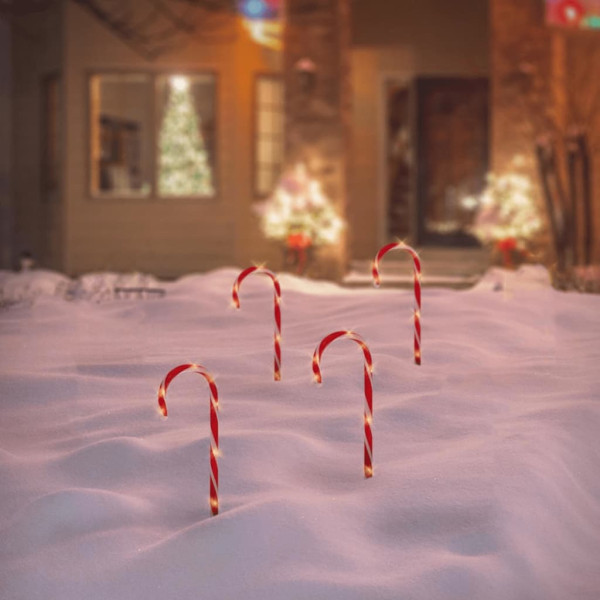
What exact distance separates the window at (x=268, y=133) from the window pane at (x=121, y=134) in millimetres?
1498

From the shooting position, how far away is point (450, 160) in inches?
645

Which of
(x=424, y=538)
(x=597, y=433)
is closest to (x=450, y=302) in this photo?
(x=597, y=433)

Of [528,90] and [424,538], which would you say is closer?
[424,538]

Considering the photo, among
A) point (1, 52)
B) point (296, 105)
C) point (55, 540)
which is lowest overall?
point (55, 540)

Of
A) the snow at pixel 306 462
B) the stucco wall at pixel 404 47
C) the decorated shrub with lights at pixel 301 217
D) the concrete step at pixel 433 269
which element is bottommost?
the snow at pixel 306 462

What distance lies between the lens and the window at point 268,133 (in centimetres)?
1534

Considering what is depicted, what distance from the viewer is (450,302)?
871cm

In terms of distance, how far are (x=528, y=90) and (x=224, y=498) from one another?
10.2 metres

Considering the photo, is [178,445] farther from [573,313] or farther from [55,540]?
[573,313]

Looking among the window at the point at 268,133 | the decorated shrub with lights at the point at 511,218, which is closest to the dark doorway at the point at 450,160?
the window at the point at 268,133

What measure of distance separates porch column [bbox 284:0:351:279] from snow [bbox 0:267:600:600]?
18.3 ft

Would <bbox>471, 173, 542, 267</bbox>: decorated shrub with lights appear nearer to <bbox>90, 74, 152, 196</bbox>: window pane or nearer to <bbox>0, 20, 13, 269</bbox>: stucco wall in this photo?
<bbox>90, 74, 152, 196</bbox>: window pane

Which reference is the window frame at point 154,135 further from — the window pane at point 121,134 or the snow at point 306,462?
the snow at point 306,462

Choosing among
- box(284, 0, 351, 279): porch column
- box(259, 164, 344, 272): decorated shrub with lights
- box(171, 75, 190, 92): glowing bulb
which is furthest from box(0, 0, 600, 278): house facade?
box(259, 164, 344, 272): decorated shrub with lights
